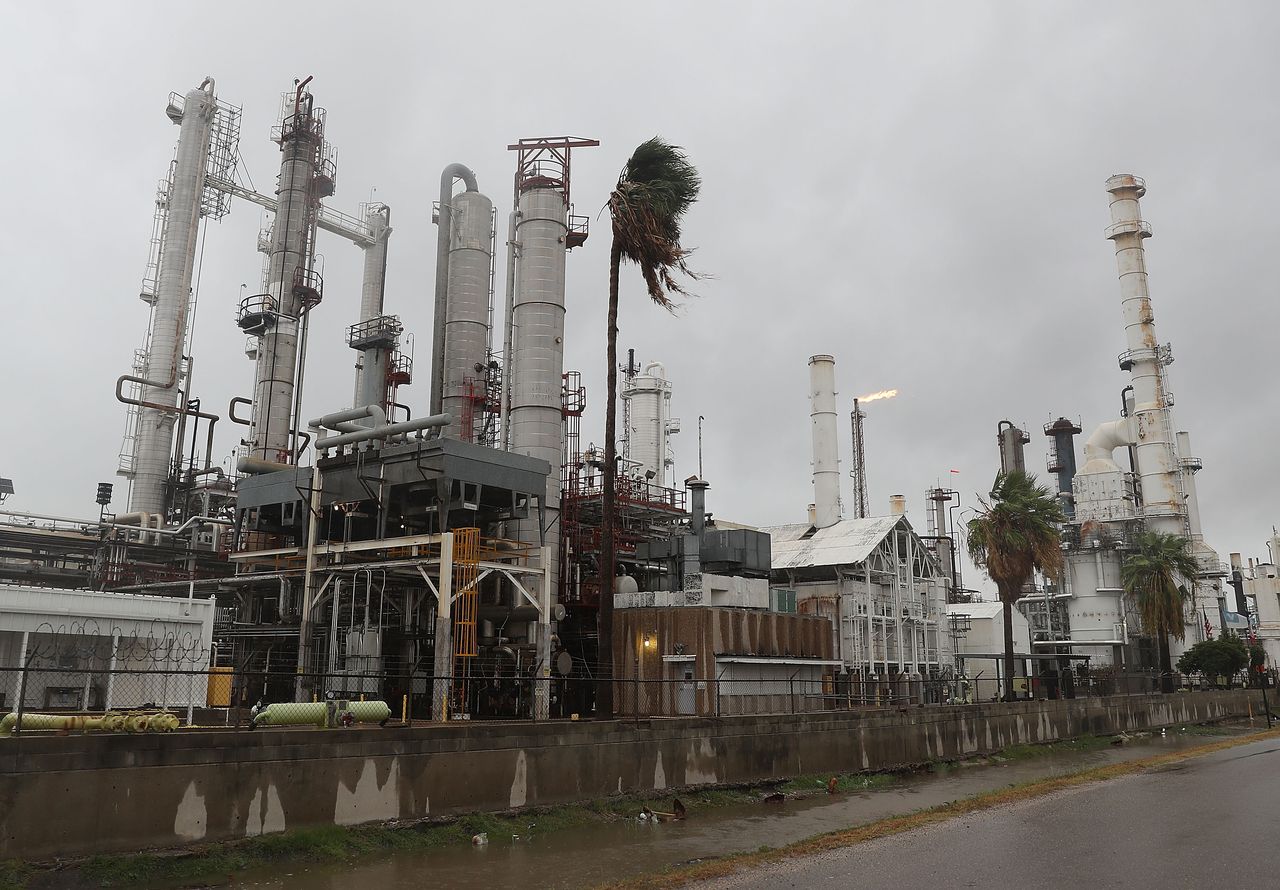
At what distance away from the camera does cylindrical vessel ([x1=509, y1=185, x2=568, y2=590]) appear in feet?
127

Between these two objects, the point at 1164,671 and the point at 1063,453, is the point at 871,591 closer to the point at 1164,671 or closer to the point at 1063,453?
the point at 1164,671

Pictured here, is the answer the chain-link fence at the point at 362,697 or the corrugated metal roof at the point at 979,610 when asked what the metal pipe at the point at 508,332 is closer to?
the chain-link fence at the point at 362,697

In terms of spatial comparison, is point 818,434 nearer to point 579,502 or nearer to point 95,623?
point 579,502

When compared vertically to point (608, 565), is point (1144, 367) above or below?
above

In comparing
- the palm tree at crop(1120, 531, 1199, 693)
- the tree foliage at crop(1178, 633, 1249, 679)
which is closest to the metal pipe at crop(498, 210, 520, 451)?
the palm tree at crop(1120, 531, 1199, 693)

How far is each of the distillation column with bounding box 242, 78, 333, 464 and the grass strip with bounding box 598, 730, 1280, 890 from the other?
131 ft

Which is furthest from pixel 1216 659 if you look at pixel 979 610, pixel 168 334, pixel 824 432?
pixel 168 334

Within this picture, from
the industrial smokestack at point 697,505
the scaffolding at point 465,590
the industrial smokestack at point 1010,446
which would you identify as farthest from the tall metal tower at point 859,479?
the scaffolding at point 465,590

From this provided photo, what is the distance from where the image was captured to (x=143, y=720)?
53.0 ft

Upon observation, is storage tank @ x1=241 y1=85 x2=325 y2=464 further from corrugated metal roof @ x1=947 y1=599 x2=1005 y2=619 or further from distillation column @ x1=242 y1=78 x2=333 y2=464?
corrugated metal roof @ x1=947 y1=599 x2=1005 y2=619

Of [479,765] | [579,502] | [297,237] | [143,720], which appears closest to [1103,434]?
[579,502]

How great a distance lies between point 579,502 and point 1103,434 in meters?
58.3

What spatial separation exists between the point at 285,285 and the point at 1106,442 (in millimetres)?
67075

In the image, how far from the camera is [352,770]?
59.3 ft
